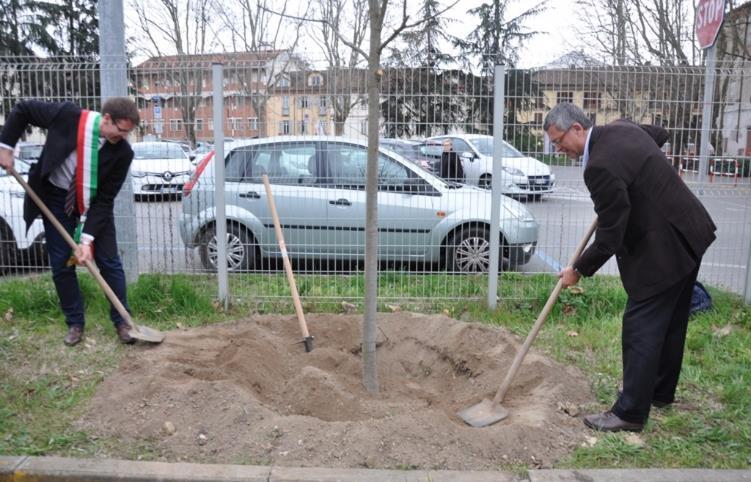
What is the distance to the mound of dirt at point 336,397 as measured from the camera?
11.5 feet

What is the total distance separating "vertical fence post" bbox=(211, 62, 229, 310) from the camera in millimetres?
5793

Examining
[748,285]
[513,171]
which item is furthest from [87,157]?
[748,285]

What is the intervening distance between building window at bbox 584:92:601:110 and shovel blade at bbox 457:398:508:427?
326cm

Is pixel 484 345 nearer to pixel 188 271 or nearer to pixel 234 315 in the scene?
pixel 234 315

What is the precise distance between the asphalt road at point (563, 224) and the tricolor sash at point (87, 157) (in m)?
1.47

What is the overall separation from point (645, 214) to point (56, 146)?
163 inches

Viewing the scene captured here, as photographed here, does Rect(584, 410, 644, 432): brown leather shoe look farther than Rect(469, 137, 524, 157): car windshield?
No

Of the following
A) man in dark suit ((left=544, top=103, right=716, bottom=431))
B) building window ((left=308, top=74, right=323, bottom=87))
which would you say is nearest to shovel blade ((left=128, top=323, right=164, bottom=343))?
building window ((left=308, top=74, right=323, bottom=87))

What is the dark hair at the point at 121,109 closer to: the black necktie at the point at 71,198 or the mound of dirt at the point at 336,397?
the black necktie at the point at 71,198

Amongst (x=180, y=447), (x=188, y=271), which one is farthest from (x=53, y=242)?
(x=180, y=447)

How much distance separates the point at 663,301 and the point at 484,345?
1.76 meters

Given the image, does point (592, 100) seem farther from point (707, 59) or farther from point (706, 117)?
point (707, 59)

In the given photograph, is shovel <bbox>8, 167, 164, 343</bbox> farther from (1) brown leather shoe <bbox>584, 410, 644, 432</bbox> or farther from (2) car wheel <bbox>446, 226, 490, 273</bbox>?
(1) brown leather shoe <bbox>584, 410, 644, 432</bbox>

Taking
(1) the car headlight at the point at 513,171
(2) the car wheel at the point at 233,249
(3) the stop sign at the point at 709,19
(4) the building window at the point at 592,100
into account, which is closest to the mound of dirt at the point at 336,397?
(2) the car wheel at the point at 233,249
